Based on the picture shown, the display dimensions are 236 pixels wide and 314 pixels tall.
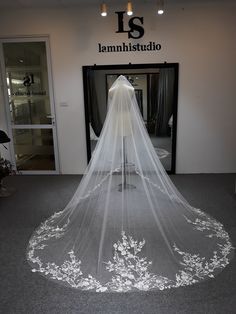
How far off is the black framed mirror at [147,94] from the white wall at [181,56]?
0.11m

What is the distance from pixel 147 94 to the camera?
14.3ft

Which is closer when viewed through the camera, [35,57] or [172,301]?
[172,301]

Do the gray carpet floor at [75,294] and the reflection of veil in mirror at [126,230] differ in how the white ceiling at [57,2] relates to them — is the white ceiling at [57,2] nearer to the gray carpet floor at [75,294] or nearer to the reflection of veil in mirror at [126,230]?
the reflection of veil in mirror at [126,230]

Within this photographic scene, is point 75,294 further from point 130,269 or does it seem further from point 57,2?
point 57,2

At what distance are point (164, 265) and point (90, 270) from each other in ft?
2.07

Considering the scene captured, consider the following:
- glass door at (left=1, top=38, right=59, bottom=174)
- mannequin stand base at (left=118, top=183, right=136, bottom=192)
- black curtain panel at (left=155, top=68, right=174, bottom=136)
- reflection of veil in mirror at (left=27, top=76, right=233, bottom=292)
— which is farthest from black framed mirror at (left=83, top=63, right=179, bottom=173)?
mannequin stand base at (left=118, top=183, right=136, bottom=192)

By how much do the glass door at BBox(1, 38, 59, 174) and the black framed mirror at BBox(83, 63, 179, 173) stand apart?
28.7 inches

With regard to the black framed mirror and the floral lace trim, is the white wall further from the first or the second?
the floral lace trim

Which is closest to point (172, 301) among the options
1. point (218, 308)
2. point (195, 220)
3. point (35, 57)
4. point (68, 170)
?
point (218, 308)

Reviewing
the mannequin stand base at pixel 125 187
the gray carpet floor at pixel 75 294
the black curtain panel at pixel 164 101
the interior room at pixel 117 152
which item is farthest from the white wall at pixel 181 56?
the mannequin stand base at pixel 125 187

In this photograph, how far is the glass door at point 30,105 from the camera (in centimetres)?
453

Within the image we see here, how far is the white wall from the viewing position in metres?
4.23

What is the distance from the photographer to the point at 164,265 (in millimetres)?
2248

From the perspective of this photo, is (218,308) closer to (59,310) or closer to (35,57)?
(59,310)
